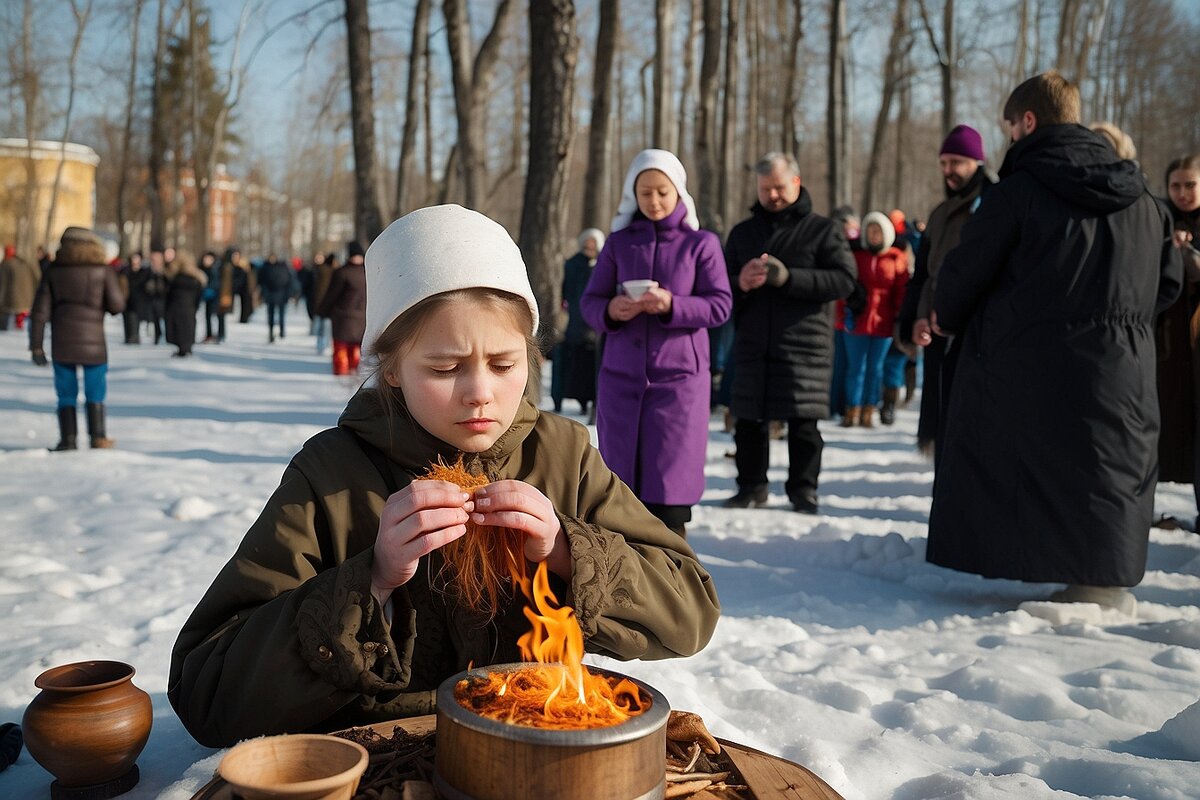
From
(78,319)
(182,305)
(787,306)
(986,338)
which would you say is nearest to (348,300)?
(78,319)

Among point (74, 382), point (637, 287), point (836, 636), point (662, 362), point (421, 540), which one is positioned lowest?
point (836, 636)

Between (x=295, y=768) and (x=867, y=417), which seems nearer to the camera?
(x=295, y=768)

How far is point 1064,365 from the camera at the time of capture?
4.27m

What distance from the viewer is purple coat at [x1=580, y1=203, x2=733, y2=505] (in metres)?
5.15

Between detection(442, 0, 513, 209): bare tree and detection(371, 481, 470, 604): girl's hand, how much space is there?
38.7 ft

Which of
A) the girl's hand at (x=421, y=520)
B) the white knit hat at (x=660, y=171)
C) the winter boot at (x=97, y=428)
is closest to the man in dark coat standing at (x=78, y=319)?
the winter boot at (x=97, y=428)

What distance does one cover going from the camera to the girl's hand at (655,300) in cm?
498

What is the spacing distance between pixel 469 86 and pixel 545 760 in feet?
46.6

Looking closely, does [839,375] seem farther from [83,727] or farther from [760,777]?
[760,777]

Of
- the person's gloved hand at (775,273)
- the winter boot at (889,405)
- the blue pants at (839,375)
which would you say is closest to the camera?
the person's gloved hand at (775,273)

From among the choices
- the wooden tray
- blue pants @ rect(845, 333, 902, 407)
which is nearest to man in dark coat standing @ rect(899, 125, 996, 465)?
blue pants @ rect(845, 333, 902, 407)

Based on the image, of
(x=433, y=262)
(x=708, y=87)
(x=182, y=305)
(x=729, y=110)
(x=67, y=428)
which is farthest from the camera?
(x=729, y=110)

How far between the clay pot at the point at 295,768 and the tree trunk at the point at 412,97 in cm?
1747

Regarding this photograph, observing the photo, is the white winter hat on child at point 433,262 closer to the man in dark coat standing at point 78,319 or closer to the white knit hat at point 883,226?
the man in dark coat standing at point 78,319
